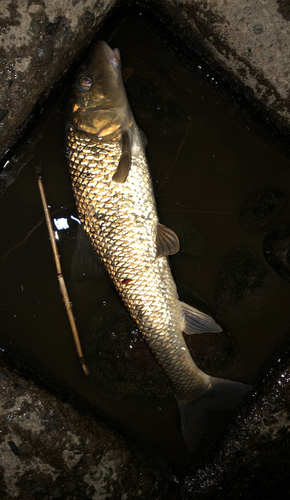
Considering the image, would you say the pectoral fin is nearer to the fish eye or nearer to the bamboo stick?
the bamboo stick

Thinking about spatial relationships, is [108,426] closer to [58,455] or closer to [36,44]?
[58,455]

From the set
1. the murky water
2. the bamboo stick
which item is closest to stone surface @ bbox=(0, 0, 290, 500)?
the murky water

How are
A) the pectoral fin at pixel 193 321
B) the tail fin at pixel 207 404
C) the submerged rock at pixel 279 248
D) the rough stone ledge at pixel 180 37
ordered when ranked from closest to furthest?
the rough stone ledge at pixel 180 37 → the pectoral fin at pixel 193 321 → the tail fin at pixel 207 404 → the submerged rock at pixel 279 248

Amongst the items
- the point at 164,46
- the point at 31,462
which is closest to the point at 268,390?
the point at 31,462

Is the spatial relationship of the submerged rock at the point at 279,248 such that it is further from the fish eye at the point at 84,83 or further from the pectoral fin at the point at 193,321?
the fish eye at the point at 84,83

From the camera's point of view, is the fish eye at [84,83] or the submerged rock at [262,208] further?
the submerged rock at [262,208]

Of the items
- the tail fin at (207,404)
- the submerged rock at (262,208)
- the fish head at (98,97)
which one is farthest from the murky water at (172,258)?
the fish head at (98,97)
